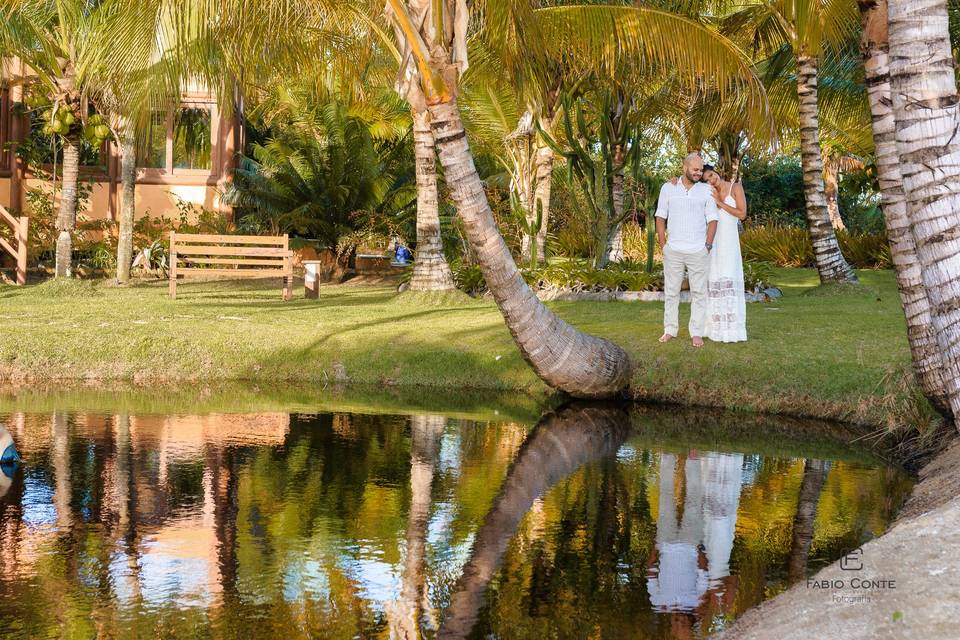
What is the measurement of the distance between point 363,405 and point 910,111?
5527mm

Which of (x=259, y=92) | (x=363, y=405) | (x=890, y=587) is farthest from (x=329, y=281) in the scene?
(x=890, y=587)

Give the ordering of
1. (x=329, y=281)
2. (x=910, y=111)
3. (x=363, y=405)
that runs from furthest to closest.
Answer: (x=329, y=281)
(x=363, y=405)
(x=910, y=111)

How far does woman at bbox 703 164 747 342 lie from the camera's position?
38.2 feet

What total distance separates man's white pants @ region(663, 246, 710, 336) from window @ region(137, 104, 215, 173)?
660 inches

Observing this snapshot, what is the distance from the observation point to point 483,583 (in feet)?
18.4

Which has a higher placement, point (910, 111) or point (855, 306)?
point (910, 111)

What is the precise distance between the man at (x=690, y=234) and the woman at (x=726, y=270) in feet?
0.37

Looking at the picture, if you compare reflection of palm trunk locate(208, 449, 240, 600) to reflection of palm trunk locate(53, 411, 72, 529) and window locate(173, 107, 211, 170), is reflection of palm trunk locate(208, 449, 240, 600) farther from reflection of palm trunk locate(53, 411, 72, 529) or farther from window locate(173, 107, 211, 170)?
window locate(173, 107, 211, 170)

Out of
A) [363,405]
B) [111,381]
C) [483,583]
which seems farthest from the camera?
[111,381]

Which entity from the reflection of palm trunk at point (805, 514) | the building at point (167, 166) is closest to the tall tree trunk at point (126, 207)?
the building at point (167, 166)

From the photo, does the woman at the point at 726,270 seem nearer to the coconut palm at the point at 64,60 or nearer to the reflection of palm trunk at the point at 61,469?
the reflection of palm trunk at the point at 61,469

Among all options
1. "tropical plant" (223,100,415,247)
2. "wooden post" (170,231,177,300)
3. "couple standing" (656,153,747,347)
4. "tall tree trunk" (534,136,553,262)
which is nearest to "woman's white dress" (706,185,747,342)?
"couple standing" (656,153,747,347)

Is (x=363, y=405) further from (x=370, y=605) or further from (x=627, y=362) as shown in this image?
(x=370, y=605)

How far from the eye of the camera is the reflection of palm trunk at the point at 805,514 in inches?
236
